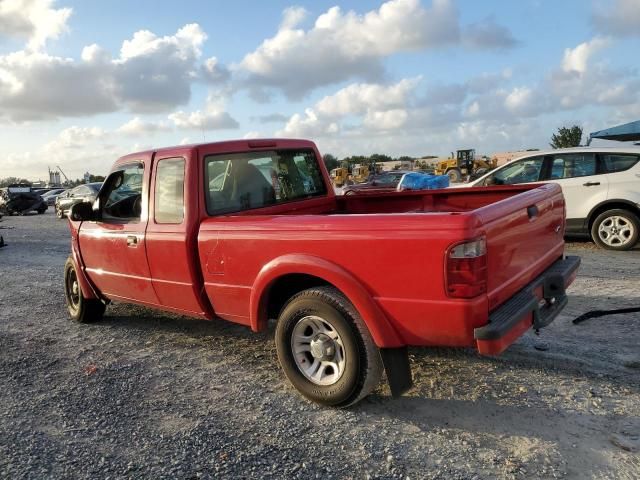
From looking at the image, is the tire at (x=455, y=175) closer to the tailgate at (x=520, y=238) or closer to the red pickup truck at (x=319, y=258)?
the red pickup truck at (x=319, y=258)

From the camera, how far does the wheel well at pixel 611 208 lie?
8.32 metres

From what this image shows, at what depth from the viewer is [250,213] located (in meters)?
4.41

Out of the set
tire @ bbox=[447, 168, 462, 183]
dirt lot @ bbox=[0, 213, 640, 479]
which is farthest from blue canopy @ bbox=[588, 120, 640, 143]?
tire @ bbox=[447, 168, 462, 183]

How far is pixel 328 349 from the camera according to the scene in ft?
11.4

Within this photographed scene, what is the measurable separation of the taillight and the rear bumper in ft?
0.76

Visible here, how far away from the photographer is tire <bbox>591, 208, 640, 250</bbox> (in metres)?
8.35

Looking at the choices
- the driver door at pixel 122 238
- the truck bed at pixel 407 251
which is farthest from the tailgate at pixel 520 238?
the driver door at pixel 122 238

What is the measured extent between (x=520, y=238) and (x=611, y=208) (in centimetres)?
617

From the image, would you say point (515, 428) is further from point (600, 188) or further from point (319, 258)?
point (600, 188)

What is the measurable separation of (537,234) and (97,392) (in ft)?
11.1

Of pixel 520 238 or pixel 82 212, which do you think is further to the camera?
pixel 82 212

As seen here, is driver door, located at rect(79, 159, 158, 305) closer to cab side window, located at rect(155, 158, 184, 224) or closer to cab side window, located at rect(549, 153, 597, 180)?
cab side window, located at rect(155, 158, 184, 224)

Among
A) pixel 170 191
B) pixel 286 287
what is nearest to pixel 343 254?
pixel 286 287

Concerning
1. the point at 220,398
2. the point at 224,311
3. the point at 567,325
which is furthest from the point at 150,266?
the point at 567,325
